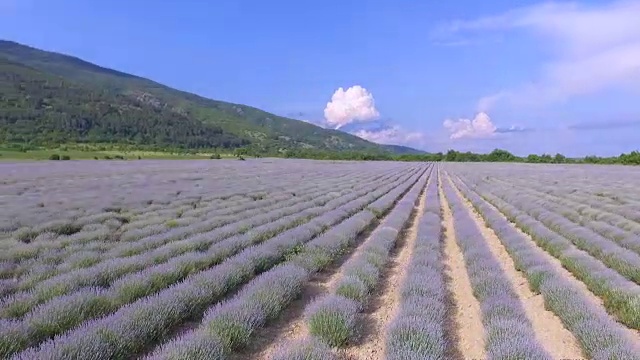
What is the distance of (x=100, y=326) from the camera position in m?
4.50

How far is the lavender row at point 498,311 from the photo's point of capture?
4465 mm

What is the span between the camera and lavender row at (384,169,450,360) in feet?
14.6

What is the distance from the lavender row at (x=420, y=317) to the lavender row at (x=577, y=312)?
4.61 ft

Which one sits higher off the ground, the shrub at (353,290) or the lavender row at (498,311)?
the lavender row at (498,311)

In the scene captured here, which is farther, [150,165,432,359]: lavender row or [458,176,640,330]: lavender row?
[458,176,640,330]: lavender row

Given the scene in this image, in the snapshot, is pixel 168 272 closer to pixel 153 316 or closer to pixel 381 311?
pixel 153 316

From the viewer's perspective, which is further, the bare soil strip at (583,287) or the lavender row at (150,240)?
the lavender row at (150,240)

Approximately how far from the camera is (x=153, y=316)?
5000mm

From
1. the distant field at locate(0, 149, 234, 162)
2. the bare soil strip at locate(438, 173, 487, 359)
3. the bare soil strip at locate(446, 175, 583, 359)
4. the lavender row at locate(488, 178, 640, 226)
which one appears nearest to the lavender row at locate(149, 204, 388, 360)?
the bare soil strip at locate(438, 173, 487, 359)

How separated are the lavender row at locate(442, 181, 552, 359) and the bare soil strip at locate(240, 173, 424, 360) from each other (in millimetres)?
2037

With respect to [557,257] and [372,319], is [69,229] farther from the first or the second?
[557,257]

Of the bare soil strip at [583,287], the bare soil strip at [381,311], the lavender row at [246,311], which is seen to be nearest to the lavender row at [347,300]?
the bare soil strip at [381,311]

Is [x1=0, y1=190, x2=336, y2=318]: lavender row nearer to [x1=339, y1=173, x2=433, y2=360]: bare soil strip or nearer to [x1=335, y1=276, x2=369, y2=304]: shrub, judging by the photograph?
[x1=335, y1=276, x2=369, y2=304]: shrub

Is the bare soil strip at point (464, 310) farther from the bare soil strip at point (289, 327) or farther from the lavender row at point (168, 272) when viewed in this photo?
the lavender row at point (168, 272)
